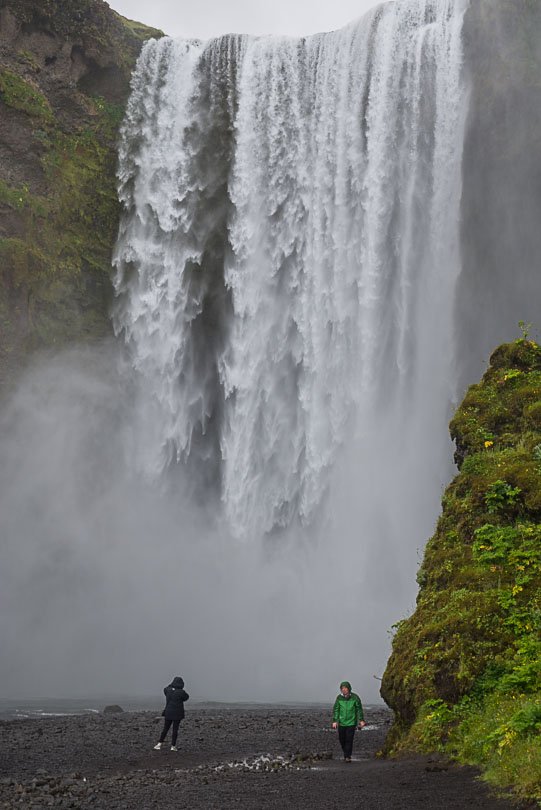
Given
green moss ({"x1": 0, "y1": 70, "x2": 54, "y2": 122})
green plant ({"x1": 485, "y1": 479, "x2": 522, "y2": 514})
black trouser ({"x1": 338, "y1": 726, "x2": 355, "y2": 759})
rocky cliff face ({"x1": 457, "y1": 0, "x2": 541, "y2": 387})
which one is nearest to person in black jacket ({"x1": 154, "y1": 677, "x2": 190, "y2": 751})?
black trouser ({"x1": 338, "y1": 726, "x2": 355, "y2": 759})

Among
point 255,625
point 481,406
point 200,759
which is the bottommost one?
point 200,759

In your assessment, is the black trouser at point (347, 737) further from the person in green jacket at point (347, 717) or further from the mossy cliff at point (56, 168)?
the mossy cliff at point (56, 168)

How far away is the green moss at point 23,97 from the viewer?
120 feet

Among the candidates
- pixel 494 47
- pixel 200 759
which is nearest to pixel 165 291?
pixel 494 47

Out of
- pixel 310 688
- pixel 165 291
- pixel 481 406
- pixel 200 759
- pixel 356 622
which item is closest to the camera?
pixel 200 759

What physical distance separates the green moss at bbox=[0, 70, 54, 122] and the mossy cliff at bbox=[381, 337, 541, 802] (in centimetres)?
2935

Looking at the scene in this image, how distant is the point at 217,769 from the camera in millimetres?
12773

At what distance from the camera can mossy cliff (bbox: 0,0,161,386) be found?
36219mm

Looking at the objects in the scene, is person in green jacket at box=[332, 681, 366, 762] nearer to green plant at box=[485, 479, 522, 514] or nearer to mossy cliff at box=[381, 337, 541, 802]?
mossy cliff at box=[381, 337, 541, 802]

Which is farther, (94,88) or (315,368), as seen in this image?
(94,88)

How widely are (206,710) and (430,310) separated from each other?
65.4 feet

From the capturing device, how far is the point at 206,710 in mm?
23938

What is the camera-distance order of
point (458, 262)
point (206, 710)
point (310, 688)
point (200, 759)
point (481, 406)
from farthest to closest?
point (458, 262) → point (310, 688) → point (206, 710) → point (481, 406) → point (200, 759)

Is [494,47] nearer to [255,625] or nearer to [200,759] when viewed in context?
[255,625]
